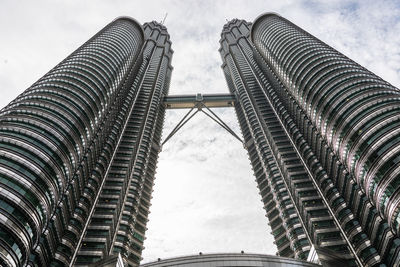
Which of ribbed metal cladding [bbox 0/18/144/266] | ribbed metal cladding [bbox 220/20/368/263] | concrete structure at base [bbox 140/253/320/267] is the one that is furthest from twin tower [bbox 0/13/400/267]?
concrete structure at base [bbox 140/253/320/267]

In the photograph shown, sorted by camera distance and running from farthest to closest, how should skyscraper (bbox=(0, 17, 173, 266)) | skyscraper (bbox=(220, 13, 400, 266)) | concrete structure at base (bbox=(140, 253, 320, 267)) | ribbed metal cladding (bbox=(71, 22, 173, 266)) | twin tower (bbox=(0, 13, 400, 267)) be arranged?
ribbed metal cladding (bbox=(71, 22, 173, 266)) → skyscraper (bbox=(220, 13, 400, 266)) → twin tower (bbox=(0, 13, 400, 267)) → skyscraper (bbox=(0, 17, 173, 266)) → concrete structure at base (bbox=(140, 253, 320, 267))

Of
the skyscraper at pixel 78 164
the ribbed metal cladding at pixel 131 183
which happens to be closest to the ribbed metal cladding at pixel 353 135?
the ribbed metal cladding at pixel 131 183

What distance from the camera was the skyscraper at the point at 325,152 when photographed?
53.8 meters

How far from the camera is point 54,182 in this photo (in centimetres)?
5097

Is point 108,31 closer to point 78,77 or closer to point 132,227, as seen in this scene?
point 78,77

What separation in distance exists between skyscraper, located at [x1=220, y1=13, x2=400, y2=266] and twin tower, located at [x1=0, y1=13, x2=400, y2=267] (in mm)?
286

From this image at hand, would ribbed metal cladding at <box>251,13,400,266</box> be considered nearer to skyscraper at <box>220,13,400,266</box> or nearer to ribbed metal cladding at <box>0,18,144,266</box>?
skyscraper at <box>220,13,400,266</box>

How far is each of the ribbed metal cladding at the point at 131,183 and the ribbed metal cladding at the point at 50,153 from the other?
5827mm

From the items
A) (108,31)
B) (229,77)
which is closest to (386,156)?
(108,31)

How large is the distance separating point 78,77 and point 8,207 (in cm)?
4012

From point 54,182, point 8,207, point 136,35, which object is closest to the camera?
point 8,207

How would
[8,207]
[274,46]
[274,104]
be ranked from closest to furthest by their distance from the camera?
1. [8,207]
2. [274,46]
3. [274,104]

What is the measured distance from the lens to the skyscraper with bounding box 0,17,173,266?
4556cm

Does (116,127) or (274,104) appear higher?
(274,104)
